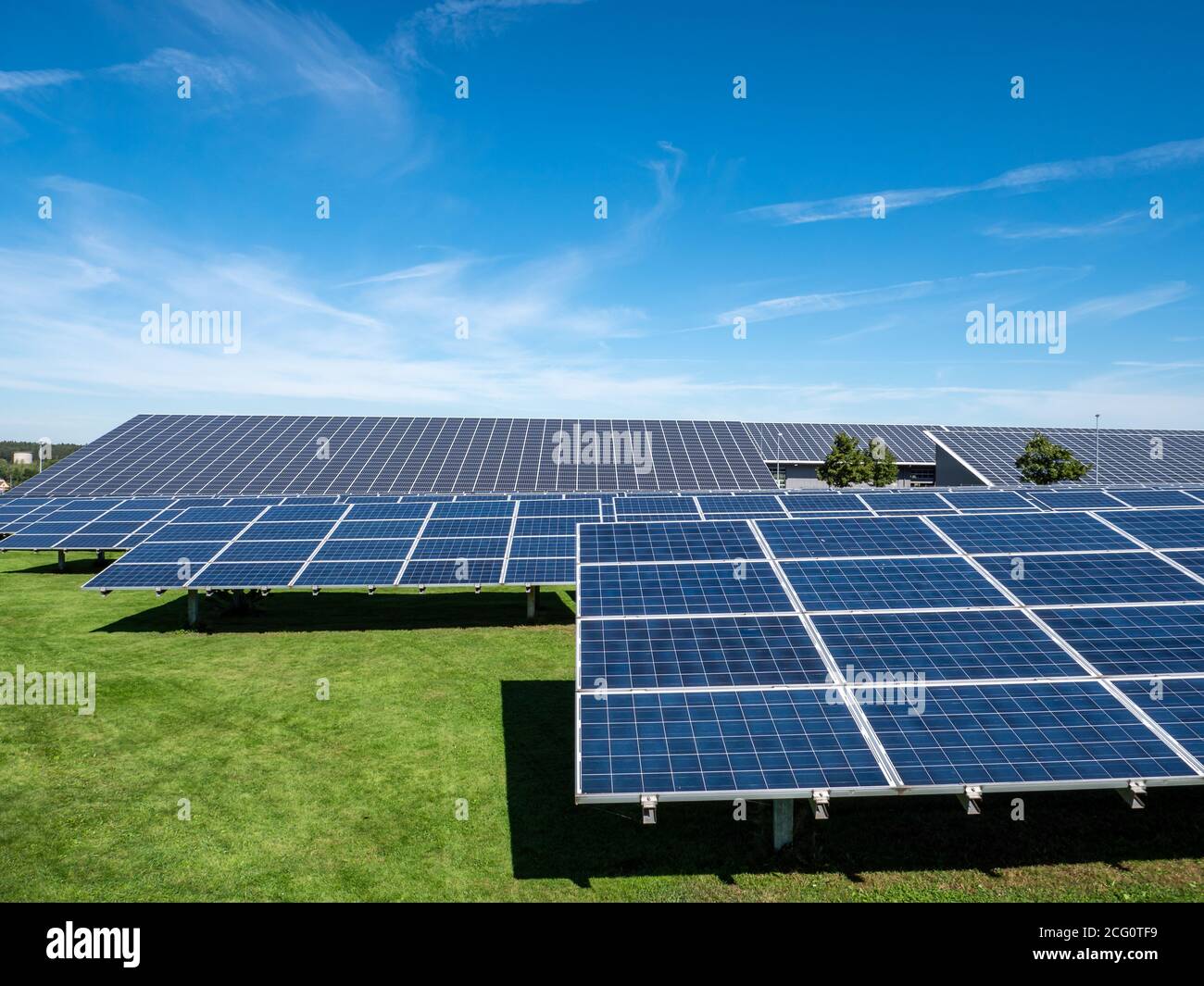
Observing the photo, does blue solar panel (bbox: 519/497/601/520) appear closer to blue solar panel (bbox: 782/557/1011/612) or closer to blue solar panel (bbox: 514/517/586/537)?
blue solar panel (bbox: 514/517/586/537)

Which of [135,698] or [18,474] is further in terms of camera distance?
[18,474]

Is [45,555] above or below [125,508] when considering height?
below

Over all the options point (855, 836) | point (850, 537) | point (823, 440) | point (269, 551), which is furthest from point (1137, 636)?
point (823, 440)

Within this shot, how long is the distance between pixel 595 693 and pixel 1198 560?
47.5 ft

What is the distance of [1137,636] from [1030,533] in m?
5.54

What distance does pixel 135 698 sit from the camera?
19344 millimetres

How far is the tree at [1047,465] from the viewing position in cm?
5981

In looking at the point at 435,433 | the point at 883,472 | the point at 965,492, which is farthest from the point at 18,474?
the point at 965,492

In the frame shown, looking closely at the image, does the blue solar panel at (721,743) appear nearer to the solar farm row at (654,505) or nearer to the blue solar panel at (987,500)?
the solar farm row at (654,505)

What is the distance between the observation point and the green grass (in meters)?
11.0

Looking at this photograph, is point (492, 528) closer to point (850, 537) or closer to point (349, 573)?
point (349, 573)

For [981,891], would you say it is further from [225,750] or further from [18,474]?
[18,474]
